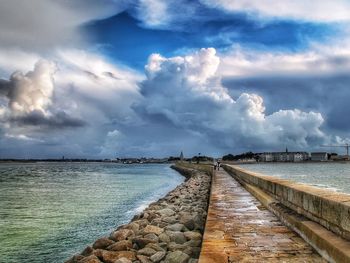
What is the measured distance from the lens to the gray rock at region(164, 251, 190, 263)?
6.86 meters

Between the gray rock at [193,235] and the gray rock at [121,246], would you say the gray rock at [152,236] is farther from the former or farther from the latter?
the gray rock at [193,235]

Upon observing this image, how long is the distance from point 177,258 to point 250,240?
1.34 metres

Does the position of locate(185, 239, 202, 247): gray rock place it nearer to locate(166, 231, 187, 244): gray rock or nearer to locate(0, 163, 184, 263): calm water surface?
locate(166, 231, 187, 244): gray rock

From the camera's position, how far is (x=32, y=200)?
26000 mm

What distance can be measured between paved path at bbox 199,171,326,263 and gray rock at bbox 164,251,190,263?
1.69 feet

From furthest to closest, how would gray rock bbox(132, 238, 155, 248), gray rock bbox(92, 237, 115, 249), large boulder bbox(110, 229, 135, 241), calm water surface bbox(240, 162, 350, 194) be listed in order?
calm water surface bbox(240, 162, 350, 194) < large boulder bbox(110, 229, 135, 241) < gray rock bbox(92, 237, 115, 249) < gray rock bbox(132, 238, 155, 248)

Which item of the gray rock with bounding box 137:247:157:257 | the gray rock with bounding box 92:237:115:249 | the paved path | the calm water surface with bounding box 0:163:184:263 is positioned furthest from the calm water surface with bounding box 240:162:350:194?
the gray rock with bounding box 137:247:157:257

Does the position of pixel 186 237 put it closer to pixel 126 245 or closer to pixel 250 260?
pixel 126 245

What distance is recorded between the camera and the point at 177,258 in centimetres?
693

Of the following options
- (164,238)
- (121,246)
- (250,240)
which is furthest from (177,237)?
(250,240)

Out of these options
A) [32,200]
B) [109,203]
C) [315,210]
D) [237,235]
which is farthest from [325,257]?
[32,200]

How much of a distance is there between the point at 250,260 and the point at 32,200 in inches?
916

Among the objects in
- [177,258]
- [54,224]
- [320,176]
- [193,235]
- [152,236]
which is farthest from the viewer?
[320,176]

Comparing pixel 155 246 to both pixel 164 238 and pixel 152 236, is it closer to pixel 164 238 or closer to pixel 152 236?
pixel 164 238
